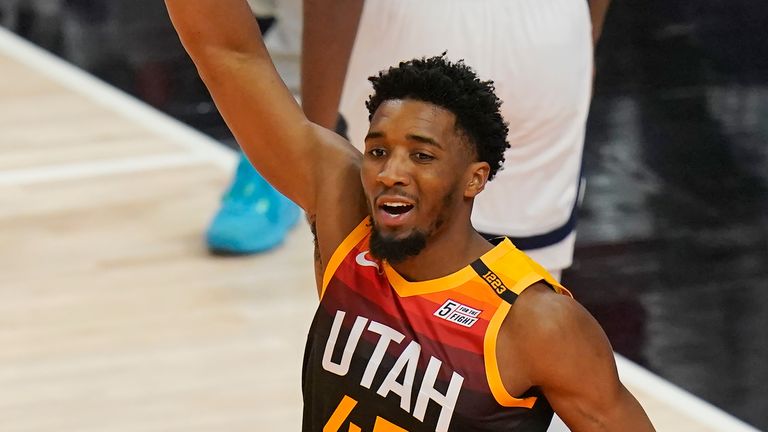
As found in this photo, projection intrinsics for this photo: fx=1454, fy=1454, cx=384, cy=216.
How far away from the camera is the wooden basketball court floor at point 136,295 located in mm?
3896

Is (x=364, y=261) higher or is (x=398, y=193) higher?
(x=398, y=193)

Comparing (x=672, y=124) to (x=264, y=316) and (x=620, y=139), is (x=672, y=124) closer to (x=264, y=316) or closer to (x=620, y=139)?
(x=620, y=139)

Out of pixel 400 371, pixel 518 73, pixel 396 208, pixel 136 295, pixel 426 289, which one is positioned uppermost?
pixel 518 73

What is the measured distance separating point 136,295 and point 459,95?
266 cm

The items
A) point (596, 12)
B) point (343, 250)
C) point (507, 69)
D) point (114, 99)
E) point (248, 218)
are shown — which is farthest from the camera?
point (114, 99)

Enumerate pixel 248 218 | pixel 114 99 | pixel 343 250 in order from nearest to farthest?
pixel 343 250
pixel 248 218
pixel 114 99

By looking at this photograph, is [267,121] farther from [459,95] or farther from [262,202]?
[262,202]

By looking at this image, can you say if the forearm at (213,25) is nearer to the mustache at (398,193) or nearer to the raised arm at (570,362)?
the mustache at (398,193)

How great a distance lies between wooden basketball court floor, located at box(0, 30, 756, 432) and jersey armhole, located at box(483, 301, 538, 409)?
1801mm

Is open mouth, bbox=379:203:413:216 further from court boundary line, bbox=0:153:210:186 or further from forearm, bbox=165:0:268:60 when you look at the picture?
court boundary line, bbox=0:153:210:186

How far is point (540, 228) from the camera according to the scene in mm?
2941

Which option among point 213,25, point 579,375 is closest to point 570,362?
point 579,375

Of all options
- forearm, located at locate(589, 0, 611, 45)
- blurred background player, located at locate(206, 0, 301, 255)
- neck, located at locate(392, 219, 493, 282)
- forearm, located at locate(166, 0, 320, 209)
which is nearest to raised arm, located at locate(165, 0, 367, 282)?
forearm, located at locate(166, 0, 320, 209)

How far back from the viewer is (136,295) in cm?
455
